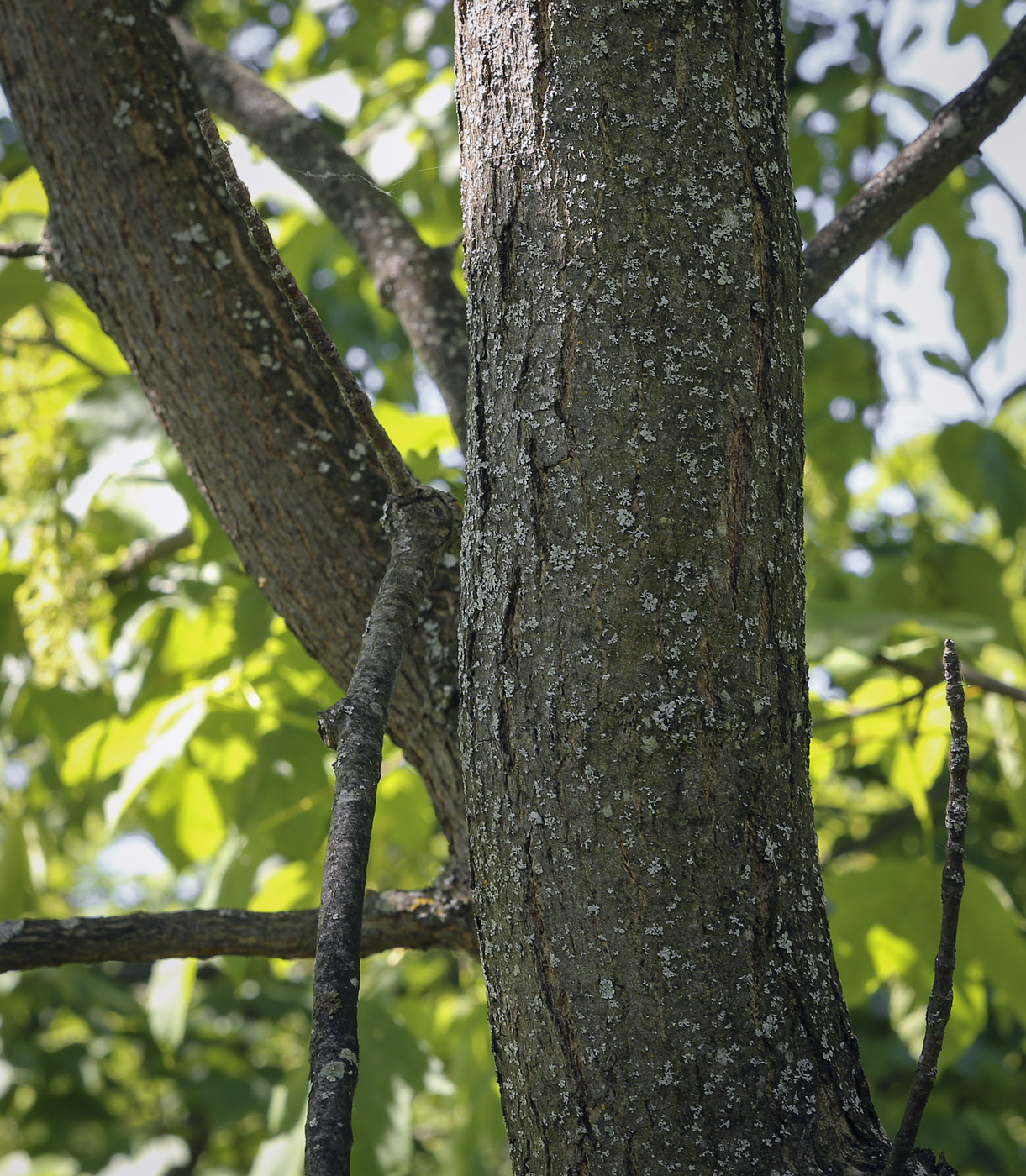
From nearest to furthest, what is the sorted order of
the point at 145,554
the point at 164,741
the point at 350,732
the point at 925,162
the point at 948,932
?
the point at 948,932 → the point at 350,732 → the point at 925,162 → the point at 164,741 → the point at 145,554

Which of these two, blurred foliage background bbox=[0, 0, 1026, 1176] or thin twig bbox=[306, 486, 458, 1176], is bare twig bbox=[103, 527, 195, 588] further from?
thin twig bbox=[306, 486, 458, 1176]

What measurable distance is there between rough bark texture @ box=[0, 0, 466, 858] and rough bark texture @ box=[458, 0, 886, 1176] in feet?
1.51

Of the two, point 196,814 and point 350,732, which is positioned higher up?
point 196,814

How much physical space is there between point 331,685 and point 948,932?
128 cm

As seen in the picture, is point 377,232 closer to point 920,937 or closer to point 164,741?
point 164,741

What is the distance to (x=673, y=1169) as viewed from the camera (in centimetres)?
68

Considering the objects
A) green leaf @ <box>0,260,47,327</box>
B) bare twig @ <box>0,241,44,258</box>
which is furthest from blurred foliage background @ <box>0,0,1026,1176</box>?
bare twig @ <box>0,241,44,258</box>

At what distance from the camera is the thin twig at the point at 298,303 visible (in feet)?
2.15

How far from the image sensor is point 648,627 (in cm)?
73

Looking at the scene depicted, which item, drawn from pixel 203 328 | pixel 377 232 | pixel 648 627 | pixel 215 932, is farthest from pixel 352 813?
pixel 377 232

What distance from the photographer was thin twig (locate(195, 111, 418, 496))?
656 mm

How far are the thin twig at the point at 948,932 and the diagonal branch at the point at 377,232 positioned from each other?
928 mm

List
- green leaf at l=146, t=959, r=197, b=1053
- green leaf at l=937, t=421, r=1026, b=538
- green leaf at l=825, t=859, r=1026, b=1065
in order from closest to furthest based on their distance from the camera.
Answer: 1. green leaf at l=825, t=859, r=1026, b=1065
2. green leaf at l=146, t=959, r=197, b=1053
3. green leaf at l=937, t=421, r=1026, b=538

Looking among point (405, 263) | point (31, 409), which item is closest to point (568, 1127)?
point (405, 263)
